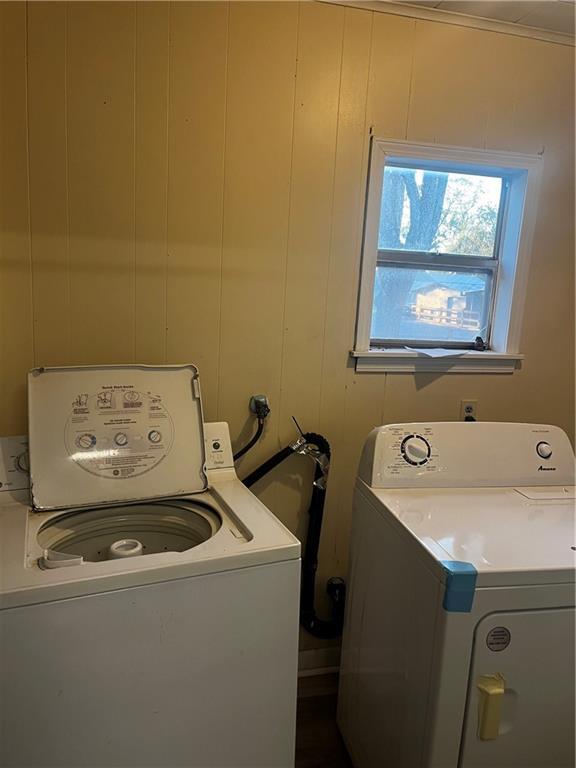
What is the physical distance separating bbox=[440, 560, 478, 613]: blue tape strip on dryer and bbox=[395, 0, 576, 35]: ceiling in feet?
5.58

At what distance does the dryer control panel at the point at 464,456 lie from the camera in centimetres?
148

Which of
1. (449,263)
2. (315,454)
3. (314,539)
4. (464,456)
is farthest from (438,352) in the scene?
(314,539)

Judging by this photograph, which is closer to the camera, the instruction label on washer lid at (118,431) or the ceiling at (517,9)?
the instruction label on washer lid at (118,431)

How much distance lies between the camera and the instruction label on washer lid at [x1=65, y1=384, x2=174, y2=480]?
4.53 ft

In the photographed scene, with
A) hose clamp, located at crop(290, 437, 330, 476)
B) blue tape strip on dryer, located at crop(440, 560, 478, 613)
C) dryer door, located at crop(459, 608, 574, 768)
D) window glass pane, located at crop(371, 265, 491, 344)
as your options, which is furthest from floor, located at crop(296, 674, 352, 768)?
window glass pane, located at crop(371, 265, 491, 344)

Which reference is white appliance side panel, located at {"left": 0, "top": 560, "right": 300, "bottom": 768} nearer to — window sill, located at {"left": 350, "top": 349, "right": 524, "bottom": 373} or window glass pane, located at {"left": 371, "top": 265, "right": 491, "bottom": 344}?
window sill, located at {"left": 350, "top": 349, "right": 524, "bottom": 373}

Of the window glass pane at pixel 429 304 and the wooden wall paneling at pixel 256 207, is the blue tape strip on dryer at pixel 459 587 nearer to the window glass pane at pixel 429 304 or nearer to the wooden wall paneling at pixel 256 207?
the wooden wall paneling at pixel 256 207

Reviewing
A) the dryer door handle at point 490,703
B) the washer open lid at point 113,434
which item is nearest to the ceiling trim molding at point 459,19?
the washer open lid at point 113,434

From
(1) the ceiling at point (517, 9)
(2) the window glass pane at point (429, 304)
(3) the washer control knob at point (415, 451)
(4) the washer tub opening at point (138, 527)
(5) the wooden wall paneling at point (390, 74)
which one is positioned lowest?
(4) the washer tub opening at point (138, 527)

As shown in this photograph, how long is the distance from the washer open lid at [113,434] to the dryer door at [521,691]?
829 millimetres

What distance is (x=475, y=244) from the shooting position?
1955 mm

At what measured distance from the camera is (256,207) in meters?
1.64

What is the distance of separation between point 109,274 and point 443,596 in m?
1.27

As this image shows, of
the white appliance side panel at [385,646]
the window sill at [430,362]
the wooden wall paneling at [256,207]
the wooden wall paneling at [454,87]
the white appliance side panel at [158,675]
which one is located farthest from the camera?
the window sill at [430,362]
